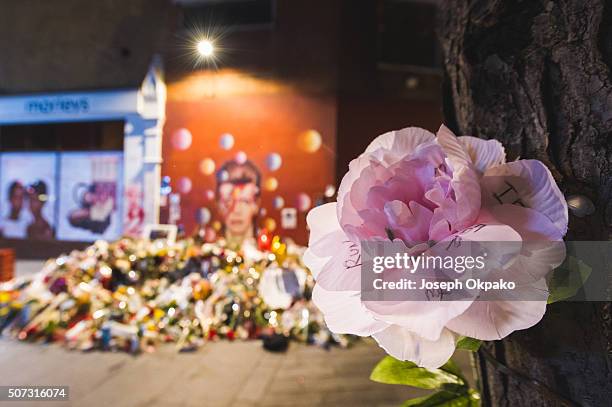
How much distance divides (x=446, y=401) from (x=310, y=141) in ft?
7.20

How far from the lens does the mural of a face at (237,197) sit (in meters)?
1.28

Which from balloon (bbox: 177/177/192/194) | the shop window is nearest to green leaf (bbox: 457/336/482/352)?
balloon (bbox: 177/177/192/194)

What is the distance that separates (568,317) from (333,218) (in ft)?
0.61

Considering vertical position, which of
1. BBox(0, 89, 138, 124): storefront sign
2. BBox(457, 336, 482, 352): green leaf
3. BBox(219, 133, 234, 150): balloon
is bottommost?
BBox(457, 336, 482, 352): green leaf

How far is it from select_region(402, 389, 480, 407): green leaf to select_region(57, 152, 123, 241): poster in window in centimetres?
131

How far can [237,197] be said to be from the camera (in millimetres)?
1552

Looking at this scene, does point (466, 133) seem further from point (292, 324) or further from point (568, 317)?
point (292, 324)

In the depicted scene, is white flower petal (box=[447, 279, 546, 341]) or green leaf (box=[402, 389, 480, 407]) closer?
white flower petal (box=[447, 279, 546, 341])

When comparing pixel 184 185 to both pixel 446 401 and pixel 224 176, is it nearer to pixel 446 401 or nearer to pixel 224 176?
pixel 224 176

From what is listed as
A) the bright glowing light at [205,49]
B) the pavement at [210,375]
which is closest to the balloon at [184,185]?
the bright glowing light at [205,49]

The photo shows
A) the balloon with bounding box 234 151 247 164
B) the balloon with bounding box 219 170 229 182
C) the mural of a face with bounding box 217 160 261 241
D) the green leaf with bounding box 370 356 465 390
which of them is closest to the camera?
the green leaf with bounding box 370 356 465 390

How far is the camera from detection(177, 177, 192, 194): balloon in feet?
3.61

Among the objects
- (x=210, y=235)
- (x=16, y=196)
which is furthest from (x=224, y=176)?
(x=16, y=196)

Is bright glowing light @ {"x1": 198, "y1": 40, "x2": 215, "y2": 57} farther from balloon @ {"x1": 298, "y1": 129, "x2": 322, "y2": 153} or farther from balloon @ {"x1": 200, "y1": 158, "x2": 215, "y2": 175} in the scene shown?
balloon @ {"x1": 298, "y1": 129, "x2": 322, "y2": 153}
